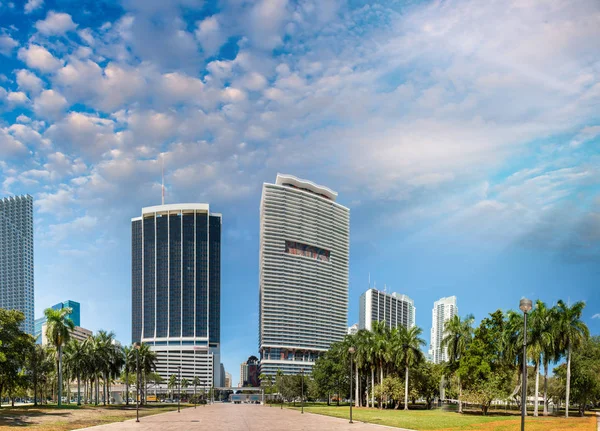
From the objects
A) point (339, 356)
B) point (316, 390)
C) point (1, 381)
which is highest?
point (1, 381)

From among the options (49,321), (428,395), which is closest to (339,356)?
(428,395)

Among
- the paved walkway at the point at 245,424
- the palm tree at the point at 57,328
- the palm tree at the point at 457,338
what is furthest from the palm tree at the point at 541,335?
the palm tree at the point at 57,328

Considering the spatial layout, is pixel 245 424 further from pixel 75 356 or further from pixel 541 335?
pixel 75 356

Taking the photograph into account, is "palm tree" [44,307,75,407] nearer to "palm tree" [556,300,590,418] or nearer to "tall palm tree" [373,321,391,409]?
"tall palm tree" [373,321,391,409]

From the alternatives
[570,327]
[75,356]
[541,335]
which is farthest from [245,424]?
[75,356]

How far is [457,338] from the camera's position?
77438mm

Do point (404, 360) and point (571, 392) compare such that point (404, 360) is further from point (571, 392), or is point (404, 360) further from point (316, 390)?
point (316, 390)

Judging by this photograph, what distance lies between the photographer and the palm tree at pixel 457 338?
7650 centimetres

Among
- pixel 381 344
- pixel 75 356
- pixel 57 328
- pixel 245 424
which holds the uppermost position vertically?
pixel 57 328

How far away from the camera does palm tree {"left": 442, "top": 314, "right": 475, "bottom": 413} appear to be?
251 ft

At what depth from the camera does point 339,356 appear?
11106cm

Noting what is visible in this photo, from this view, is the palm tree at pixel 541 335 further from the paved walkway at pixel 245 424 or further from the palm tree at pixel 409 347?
the paved walkway at pixel 245 424

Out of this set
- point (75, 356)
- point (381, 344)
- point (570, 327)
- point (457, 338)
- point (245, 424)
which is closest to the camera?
point (245, 424)

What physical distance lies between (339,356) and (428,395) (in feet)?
76.6
